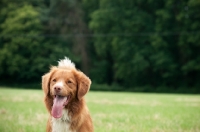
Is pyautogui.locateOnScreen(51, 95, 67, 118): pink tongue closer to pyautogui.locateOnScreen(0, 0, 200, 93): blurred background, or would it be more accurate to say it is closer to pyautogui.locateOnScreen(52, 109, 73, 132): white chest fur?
pyautogui.locateOnScreen(52, 109, 73, 132): white chest fur

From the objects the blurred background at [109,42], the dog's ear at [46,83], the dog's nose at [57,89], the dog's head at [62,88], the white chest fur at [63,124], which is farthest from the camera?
the blurred background at [109,42]

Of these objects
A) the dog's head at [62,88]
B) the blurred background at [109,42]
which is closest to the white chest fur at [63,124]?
the dog's head at [62,88]

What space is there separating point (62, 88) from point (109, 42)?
41766mm

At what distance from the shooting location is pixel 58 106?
535 centimetres

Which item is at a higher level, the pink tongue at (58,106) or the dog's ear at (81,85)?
the dog's ear at (81,85)

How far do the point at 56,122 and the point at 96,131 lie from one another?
2436 mm

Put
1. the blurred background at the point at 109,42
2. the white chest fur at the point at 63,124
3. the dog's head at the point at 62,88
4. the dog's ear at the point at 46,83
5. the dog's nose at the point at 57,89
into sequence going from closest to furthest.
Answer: the dog's nose at the point at 57,89, the dog's head at the point at 62,88, the white chest fur at the point at 63,124, the dog's ear at the point at 46,83, the blurred background at the point at 109,42

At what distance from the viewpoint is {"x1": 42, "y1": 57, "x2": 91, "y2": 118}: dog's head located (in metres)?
5.34

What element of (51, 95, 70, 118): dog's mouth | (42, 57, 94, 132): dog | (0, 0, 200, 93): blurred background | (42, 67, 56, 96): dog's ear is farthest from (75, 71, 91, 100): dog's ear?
(0, 0, 200, 93): blurred background

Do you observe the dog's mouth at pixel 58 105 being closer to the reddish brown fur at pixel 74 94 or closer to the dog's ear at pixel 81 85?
the reddish brown fur at pixel 74 94

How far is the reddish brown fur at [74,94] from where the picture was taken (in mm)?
5496

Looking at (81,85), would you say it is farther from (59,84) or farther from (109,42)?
(109,42)

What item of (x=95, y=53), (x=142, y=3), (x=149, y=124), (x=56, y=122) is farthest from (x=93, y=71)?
(x=56, y=122)

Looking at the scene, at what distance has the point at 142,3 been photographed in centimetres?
4741
